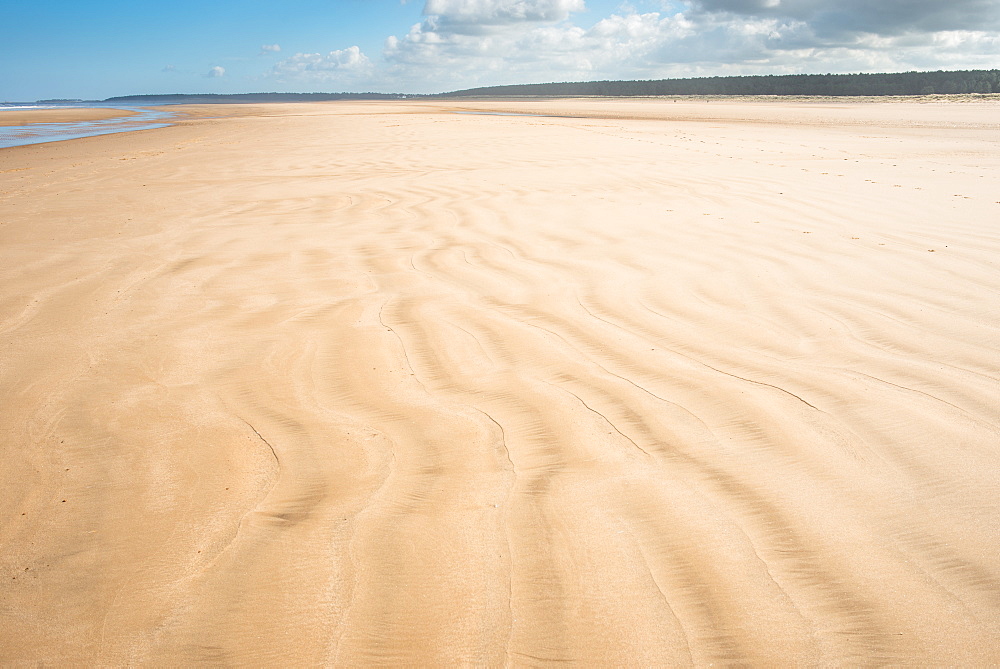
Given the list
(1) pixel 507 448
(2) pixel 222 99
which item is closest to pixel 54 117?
(1) pixel 507 448

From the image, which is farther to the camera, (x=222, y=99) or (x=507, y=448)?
(x=222, y=99)

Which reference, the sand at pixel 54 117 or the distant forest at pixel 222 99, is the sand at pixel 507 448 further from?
the distant forest at pixel 222 99

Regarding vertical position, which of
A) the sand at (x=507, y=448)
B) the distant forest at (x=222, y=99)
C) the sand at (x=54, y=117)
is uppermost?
the distant forest at (x=222, y=99)

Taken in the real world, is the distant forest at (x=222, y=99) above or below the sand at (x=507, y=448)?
above

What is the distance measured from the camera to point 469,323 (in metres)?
2.94

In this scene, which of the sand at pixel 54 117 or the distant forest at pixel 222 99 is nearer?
the sand at pixel 54 117

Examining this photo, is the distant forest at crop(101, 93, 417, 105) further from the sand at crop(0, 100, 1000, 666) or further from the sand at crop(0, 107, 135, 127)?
the sand at crop(0, 100, 1000, 666)

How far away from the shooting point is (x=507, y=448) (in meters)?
1.96

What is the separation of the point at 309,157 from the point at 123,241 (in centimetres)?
577

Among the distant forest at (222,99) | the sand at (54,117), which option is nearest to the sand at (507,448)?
the sand at (54,117)

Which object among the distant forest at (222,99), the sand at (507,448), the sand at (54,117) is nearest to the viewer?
the sand at (507,448)

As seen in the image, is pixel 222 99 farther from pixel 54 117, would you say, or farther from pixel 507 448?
pixel 507 448

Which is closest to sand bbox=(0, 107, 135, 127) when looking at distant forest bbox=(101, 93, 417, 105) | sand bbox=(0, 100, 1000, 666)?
sand bbox=(0, 100, 1000, 666)

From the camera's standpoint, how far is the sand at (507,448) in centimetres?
133
